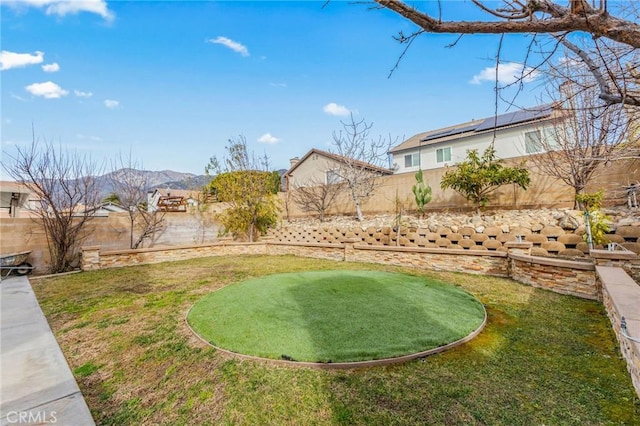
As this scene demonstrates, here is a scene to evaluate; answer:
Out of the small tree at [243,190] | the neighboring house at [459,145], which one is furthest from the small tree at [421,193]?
the small tree at [243,190]

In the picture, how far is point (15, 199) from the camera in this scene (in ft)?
29.9

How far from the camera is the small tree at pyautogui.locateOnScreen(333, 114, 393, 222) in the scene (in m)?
13.6

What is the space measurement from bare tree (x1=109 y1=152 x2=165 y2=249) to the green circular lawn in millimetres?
7971

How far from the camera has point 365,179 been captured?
13516 millimetres

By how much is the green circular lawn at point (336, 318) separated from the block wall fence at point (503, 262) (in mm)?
1618

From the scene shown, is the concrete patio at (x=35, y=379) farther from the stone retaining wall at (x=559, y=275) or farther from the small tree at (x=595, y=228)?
the small tree at (x=595, y=228)

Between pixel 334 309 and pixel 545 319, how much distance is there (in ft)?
10.6

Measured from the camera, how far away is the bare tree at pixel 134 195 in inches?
464

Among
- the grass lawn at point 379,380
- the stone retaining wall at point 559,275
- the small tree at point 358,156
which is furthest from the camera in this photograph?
the small tree at point 358,156

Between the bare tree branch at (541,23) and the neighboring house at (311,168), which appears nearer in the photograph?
the bare tree branch at (541,23)

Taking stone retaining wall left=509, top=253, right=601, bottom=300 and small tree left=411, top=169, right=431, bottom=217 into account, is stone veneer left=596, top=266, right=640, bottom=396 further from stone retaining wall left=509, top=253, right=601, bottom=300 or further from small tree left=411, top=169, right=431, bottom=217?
small tree left=411, top=169, right=431, bottom=217

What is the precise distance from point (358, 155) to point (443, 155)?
26.4 ft

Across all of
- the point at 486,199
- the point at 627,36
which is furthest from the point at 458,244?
the point at 627,36

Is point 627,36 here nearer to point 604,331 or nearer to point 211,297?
point 604,331
